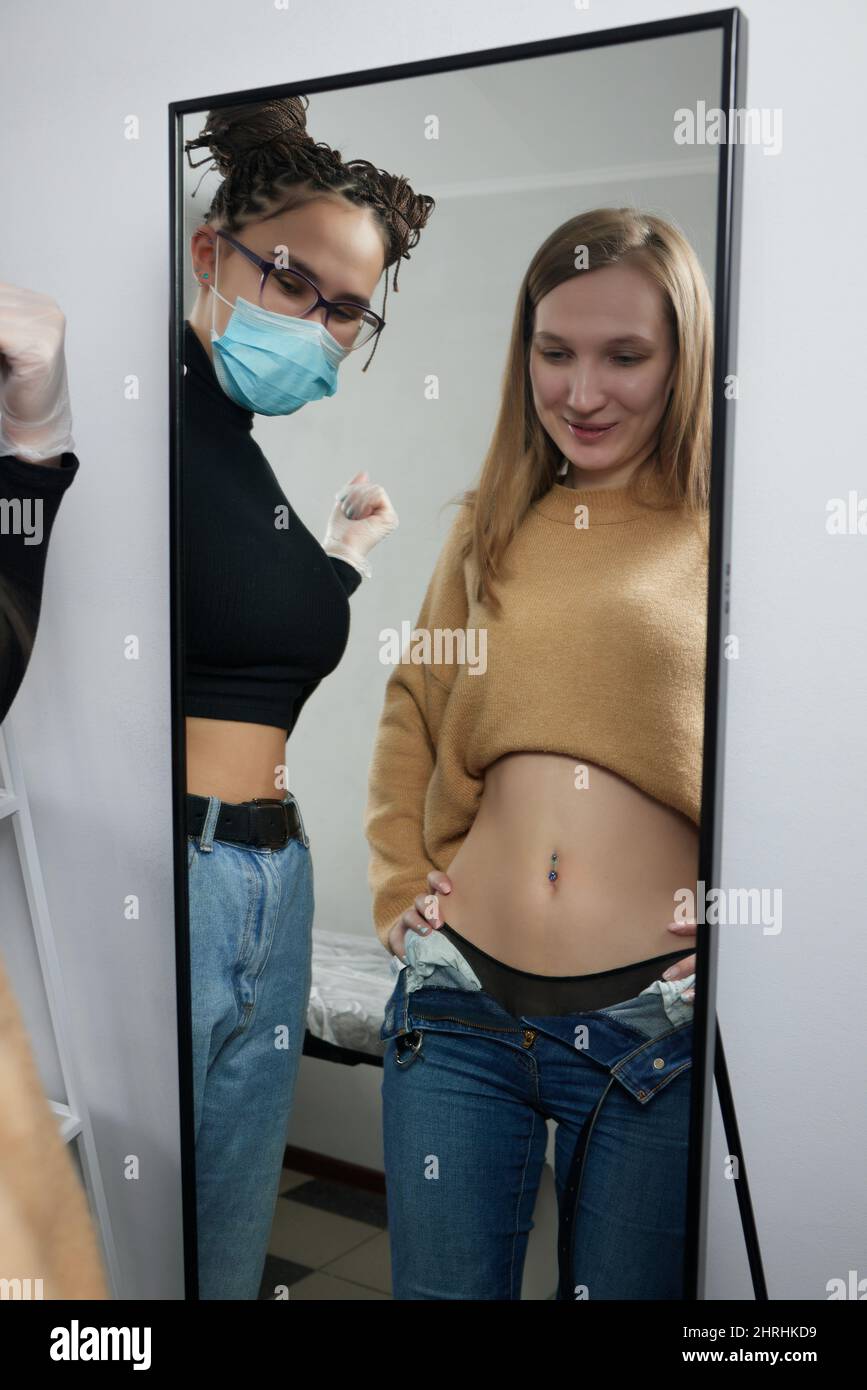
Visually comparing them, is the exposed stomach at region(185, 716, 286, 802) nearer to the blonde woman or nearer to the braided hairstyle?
the blonde woman

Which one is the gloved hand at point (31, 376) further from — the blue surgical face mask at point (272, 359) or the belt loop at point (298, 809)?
the belt loop at point (298, 809)

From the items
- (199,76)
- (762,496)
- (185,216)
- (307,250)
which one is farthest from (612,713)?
(199,76)

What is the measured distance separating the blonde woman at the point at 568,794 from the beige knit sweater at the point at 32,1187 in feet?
3.19

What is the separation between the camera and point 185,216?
4.86 ft

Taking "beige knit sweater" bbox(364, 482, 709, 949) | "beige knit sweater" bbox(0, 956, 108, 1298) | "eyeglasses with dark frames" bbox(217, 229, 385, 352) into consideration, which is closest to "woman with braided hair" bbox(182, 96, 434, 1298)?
"eyeglasses with dark frames" bbox(217, 229, 385, 352)

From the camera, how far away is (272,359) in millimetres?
1444

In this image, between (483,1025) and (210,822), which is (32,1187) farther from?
(210,822)

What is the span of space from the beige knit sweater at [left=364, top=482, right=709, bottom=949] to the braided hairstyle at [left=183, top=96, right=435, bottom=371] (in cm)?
33

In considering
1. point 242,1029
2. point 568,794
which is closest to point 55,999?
point 242,1029

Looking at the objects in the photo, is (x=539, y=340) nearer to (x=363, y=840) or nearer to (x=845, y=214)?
(x=845, y=214)

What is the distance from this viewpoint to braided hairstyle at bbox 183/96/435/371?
1.36 m

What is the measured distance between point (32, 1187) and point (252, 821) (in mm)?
1202

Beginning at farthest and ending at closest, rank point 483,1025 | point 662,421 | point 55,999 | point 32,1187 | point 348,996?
point 55,999, point 348,996, point 483,1025, point 662,421, point 32,1187

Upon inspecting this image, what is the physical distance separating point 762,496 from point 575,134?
17.1 inches
